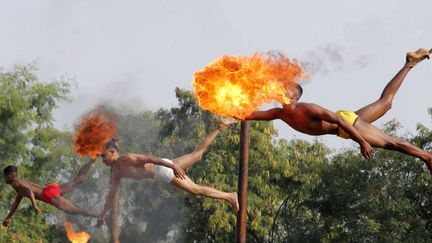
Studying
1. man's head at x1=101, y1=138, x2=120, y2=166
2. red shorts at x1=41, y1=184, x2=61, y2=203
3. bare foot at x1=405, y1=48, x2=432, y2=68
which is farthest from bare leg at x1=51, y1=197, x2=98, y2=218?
bare foot at x1=405, y1=48, x2=432, y2=68

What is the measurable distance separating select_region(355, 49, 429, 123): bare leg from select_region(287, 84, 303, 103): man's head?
3.37 feet

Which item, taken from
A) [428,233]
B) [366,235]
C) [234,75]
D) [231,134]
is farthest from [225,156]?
[234,75]

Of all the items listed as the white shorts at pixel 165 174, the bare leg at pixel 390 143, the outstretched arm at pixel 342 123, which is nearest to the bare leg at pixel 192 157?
the white shorts at pixel 165 174

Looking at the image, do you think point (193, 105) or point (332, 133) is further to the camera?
point (193, 105)

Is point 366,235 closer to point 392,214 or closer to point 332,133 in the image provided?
point 392,214

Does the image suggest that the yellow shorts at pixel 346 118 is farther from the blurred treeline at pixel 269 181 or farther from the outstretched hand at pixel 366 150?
the blurred treeline at pixel 269 181

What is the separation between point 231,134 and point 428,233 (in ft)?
30.6

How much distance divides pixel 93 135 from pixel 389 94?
5989 mm

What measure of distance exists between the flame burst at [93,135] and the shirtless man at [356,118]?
14.9 ft

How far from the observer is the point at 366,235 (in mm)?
33344

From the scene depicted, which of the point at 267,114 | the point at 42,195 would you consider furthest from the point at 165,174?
the point at 267,114

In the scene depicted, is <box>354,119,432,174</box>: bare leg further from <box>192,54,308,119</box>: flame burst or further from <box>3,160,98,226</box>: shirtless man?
<box>3,160,98,226</box>: shirtless man

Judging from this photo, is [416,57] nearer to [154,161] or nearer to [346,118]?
[346,118]

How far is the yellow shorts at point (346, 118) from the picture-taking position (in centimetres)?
1100
